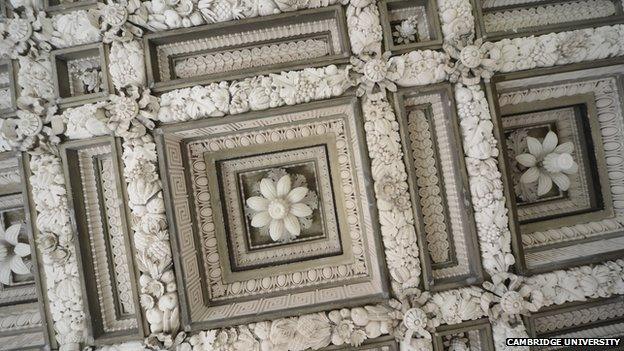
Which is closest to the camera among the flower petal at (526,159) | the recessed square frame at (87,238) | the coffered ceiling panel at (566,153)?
the recessed square frame at (87,238)

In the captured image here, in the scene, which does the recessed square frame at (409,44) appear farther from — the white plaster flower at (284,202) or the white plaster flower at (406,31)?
the white plaster flower at (284,202)

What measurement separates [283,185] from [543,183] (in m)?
3.13

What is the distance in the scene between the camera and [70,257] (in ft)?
10.8

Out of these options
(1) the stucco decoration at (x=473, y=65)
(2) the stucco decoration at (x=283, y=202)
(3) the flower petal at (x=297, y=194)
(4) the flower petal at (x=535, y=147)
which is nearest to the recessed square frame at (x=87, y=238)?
(2) the stucco decoration at (x=283, y=202)

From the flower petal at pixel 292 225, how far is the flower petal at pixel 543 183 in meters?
2.96

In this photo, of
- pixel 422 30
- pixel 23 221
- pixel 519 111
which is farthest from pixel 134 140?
pixel 519 111

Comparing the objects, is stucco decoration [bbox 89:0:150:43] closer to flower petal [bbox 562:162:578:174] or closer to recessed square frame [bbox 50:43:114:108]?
recessed square frame [bbox 50:43:114:108]

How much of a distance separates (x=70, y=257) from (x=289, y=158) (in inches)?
99.7

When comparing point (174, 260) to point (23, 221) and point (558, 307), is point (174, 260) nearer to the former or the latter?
point (23, 221)

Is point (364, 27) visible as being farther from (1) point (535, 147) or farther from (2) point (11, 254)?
(2) point (11, 254)

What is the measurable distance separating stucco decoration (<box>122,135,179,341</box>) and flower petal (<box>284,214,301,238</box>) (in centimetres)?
131

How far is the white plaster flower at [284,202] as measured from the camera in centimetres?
372

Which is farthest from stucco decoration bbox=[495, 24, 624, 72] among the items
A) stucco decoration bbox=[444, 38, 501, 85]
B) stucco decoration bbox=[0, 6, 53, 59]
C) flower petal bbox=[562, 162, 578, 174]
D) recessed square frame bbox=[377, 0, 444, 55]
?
stucco decoration bbox=[0, 6, 53, 59]

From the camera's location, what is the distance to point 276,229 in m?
3.71
